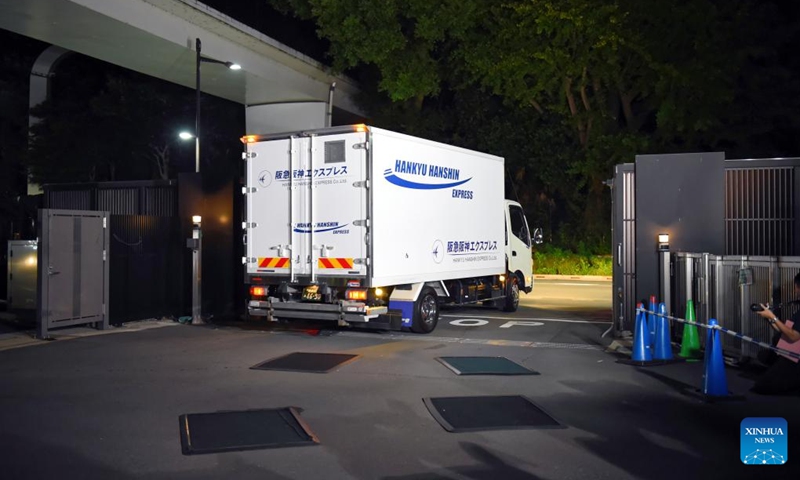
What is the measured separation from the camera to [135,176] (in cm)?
4547

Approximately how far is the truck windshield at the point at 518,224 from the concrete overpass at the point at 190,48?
421 inches

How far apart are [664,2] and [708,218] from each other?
16166mm

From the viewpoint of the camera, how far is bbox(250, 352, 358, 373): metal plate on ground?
1086 centimetres

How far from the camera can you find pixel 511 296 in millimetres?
18328

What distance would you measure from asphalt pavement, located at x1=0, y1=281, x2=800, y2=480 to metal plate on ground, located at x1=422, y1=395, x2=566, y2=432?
0.15 metres

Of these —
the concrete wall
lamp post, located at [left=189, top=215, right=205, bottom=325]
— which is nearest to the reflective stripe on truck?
lamp post, located at [left=189, top=215, right=205, bottom=325]

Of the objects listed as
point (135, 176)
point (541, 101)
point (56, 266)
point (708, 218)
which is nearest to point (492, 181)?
point (708, 218)

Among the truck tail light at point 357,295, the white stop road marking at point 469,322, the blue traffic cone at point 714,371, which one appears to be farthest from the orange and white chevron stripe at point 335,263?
the blue traffic cone at point 714,371

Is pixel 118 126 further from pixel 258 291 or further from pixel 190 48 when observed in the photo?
pixel 258 291

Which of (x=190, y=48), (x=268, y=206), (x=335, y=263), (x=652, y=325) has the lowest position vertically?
(x=652, y=325)

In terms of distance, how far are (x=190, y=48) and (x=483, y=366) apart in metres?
15.7

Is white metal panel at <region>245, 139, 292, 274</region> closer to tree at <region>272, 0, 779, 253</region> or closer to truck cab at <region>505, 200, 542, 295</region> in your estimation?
truck cab at <region>505, 200, 542, 295</region>

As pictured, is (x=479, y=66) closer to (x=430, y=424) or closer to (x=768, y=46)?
(x=768, y=46)

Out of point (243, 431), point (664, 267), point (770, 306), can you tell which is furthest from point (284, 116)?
point (243, 431)
